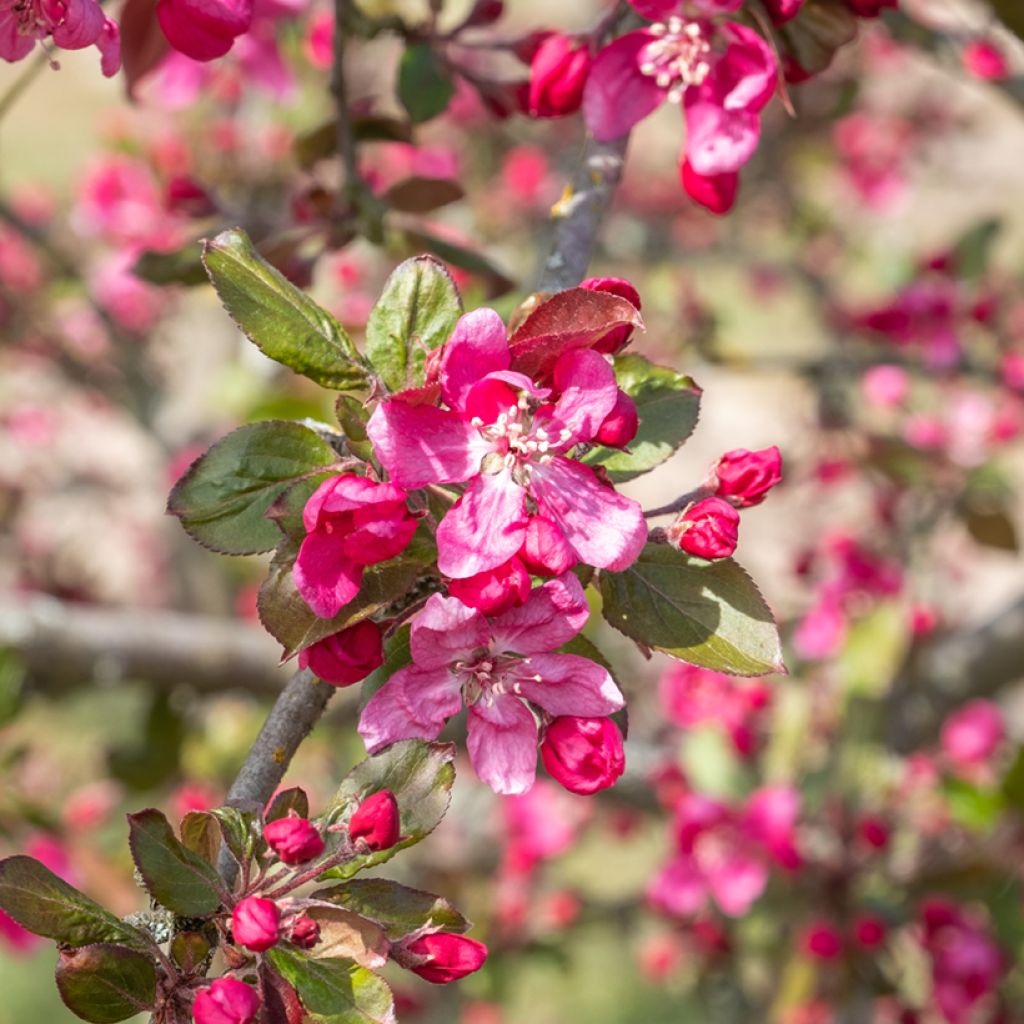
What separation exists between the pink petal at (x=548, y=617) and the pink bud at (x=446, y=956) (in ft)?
0.63

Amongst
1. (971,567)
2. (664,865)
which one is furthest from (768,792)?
(971,567)

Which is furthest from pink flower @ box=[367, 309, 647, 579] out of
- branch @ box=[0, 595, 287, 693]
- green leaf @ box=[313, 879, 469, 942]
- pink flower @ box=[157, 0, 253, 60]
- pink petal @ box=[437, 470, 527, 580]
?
branch @ box=[0, 595, 287, 693]

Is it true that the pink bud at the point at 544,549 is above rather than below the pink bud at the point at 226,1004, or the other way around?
above

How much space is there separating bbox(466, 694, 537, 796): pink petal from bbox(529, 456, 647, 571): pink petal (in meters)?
0.12

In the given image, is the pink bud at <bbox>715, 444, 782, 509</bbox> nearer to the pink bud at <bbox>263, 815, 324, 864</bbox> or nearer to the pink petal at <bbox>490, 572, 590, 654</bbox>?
the pink petal at <bbox>490, 572, 590, 654</bbox>

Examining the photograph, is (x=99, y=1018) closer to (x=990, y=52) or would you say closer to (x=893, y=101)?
(x=990, y=52)

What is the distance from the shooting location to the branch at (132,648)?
223 centimetres

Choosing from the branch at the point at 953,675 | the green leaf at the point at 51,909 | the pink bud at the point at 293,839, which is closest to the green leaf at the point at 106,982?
the green leaf at the point at 51,909

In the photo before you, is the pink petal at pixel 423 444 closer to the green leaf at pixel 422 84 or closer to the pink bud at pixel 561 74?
the pink bud at pixel 561 74

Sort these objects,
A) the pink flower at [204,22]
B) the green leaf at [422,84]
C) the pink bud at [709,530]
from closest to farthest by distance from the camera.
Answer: the pink bud at [709,530] < the pink flower at [204,22] < the green leaf at [422,84]

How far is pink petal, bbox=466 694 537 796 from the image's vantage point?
849 millimetres

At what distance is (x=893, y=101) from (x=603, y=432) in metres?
5.24

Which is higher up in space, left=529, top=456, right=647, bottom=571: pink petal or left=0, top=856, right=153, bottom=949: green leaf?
left=529, top=456, right=647, bottom=571: pink petal

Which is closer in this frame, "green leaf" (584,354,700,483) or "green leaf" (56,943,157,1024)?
"green leaf" (56,943,157,1024)
